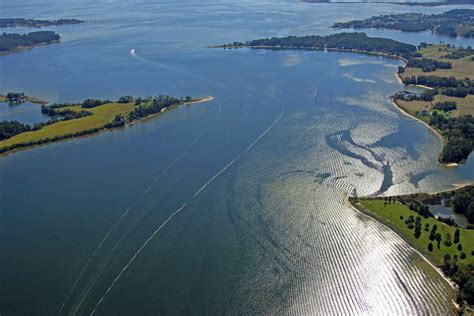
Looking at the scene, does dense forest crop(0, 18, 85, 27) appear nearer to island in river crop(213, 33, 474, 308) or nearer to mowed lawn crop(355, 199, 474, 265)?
island in river crop(213, 33, 474, 308)

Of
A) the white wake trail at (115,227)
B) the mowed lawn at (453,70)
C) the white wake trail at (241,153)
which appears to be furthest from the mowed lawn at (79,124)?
the mowed lawn at (453,70)

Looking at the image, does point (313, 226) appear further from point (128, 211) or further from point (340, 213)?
point (128, 211)

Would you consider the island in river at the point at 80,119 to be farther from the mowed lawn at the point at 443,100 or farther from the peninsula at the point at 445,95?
the peninsula at the point at 445,95

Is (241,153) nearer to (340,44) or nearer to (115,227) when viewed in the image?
(115,227)

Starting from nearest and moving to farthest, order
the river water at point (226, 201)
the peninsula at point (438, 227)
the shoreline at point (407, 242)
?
the shoreline at point (407, 242)
the river water at point (226, 201)
the peninsula at point (438, 227)

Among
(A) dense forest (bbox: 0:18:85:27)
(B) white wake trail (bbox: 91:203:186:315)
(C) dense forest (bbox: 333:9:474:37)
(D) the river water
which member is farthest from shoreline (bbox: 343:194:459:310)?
(A) dense forest (bbox: 0:18:85:27)

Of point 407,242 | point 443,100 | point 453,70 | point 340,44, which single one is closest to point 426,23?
point 340,44
